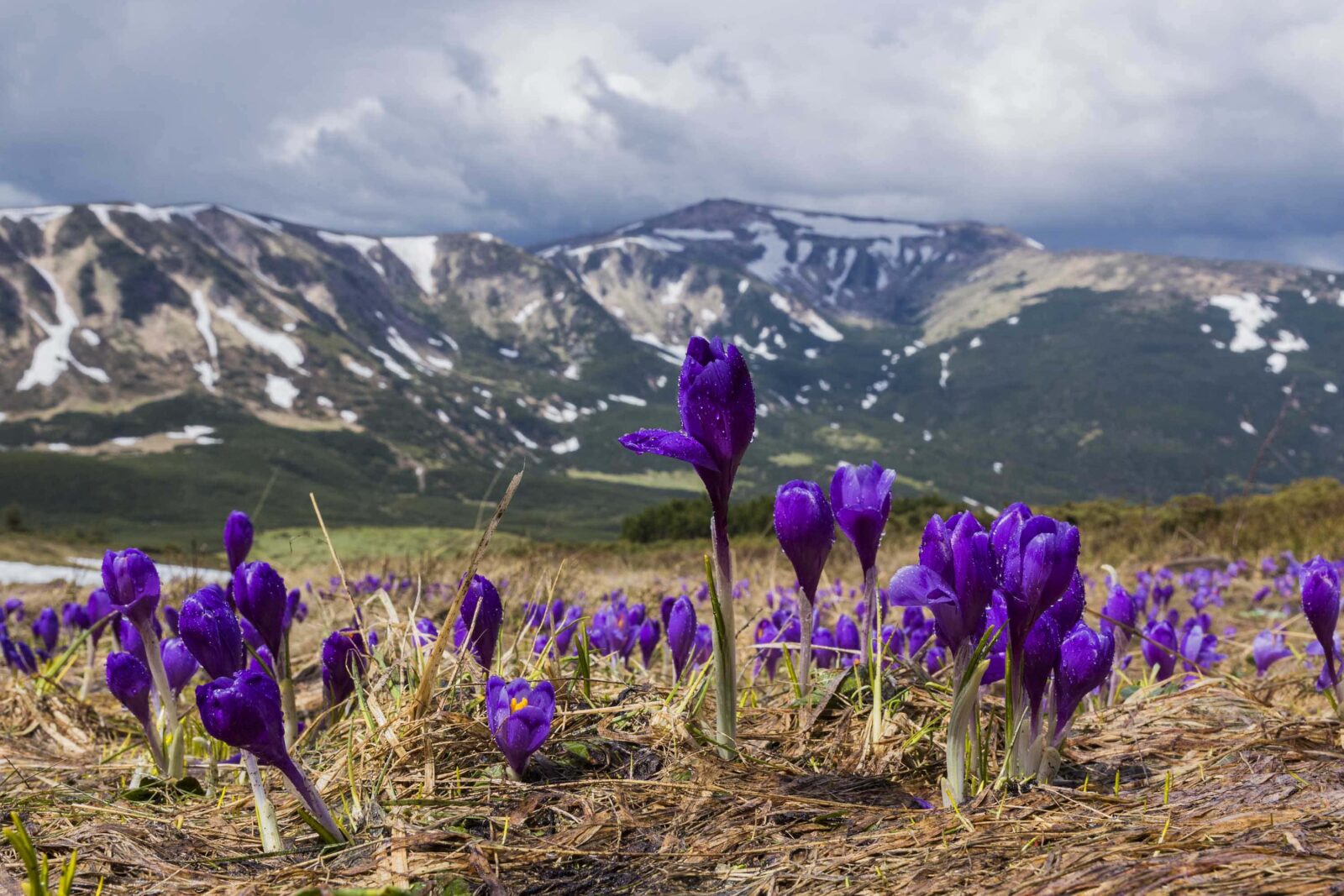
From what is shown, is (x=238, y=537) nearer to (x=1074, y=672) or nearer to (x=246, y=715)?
(x=246, y=715)

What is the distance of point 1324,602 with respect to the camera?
9.51 feet

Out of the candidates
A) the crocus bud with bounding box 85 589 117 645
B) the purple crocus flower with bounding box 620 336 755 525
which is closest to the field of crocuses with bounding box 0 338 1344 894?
the purple crocus flower with bounding box 620 336 755 525

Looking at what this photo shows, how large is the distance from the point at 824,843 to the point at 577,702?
1.05 m

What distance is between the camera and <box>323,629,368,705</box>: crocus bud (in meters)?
3.21

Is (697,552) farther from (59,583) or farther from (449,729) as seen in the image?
(449,729)

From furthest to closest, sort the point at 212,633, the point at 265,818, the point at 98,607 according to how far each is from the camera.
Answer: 1. the point at 98,607
2. the point at 212,633
3. the point at 265,818

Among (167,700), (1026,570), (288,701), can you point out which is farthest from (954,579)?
(167,700)

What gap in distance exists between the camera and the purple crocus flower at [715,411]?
2.20 metres

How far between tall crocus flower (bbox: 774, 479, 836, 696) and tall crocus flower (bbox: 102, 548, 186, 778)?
1.92 metres

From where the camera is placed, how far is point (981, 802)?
2.18 m

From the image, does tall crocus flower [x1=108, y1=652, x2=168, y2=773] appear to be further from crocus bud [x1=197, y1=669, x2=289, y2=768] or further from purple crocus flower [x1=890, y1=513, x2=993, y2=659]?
purple crocus flower [x1=890, y1=513, x2=993, y2=659]

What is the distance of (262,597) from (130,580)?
0.49 meters

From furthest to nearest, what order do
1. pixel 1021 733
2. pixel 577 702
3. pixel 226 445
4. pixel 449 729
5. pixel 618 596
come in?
pixel 226 445, pixel 618 596, pixel 577 702, pixel 449 729, pixel 1021 733

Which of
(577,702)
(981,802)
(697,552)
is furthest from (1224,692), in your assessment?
(697,552)
